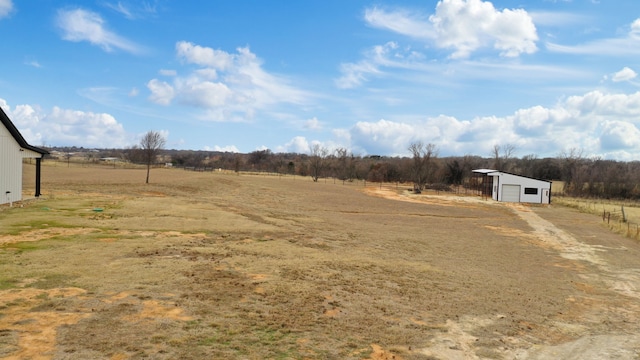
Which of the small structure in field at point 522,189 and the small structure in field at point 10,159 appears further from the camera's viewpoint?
the small structure in field at point 522,189

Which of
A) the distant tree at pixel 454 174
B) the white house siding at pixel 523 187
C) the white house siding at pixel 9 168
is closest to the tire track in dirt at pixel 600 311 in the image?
the white house siding at pixel 9 168

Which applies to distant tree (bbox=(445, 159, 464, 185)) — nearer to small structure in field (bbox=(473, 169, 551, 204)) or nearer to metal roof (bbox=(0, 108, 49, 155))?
small structure in field (bbox=(473, 169, 551, 204))

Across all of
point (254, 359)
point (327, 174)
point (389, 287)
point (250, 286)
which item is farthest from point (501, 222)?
point (327, 174)

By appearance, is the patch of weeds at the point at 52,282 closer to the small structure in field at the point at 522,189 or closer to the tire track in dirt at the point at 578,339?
the tire track in dirt at the point at 578,339

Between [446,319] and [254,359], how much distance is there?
497 cm

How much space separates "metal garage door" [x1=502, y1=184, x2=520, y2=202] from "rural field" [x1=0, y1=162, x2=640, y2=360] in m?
36.5

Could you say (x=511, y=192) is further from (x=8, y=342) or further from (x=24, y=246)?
(x=8, y=342)

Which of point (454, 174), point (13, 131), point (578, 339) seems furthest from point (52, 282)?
point (454, 174)

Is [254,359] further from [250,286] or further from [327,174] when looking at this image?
[327,174]

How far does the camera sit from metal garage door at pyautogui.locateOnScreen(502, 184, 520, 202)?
2282 inches

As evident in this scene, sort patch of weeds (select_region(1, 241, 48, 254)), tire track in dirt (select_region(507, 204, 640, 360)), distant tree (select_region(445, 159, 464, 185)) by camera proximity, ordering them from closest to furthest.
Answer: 1. tire track in dirt (select_region(507, 204, 640, 360))
2. patch of weeds (select_region(1, 241, 48, 254))
3. distant tree (select_region(445, 159, 464, 185))

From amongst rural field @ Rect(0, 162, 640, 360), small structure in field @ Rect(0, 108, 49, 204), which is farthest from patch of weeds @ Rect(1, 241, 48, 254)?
small structure in field @ Rect(0, 108, 49, 204)

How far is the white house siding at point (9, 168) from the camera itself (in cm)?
2192

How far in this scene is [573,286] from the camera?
587 inches
